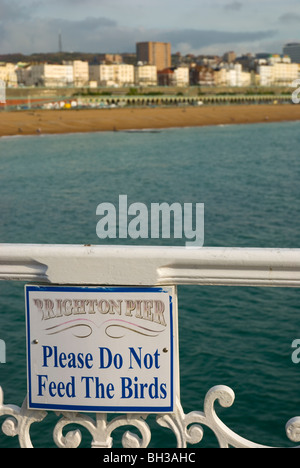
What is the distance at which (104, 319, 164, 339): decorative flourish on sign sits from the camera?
2.39 metres

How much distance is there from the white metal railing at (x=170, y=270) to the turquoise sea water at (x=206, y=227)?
148 inches

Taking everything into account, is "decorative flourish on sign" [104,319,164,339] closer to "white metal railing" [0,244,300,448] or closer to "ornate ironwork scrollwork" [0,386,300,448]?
"white metal railing" [0,244,300,448]

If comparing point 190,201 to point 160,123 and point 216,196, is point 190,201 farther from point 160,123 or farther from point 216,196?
point 160,123

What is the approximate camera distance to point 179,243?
681 inches

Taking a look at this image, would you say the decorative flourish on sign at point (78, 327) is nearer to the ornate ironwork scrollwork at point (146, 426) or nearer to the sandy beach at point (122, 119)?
the ornate ironwork scrollwork at point (146, 426)

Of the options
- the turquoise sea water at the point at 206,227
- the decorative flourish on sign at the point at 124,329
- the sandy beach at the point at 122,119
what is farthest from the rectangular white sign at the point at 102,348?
the sandy beach at the point at 122,119

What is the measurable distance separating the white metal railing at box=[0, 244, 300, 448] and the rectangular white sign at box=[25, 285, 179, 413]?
5 cm

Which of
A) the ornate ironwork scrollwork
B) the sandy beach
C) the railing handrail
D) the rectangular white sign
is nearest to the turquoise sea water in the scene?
the ornate ironwork scrollwork

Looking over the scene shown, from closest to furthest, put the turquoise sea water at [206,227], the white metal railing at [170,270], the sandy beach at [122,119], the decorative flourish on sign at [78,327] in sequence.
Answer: the white metal railing at [170,270], the decorative flourish on sign at [78,327], the turquoise sea water at [206,227], the sandy beach at [122,119]

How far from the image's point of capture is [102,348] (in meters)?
2.43

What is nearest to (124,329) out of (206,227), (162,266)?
(162,266)

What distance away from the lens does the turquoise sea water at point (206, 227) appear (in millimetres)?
7098

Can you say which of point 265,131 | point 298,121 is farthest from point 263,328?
point 298,121
